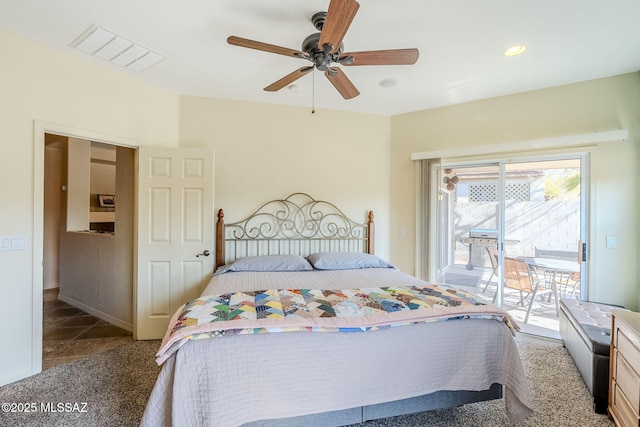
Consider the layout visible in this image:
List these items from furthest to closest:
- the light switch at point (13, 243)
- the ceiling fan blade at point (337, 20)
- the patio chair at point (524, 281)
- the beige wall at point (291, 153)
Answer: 1. the beige wall at point (291, 153)
2. the patio chair at point (524, 281)
3. the light switch at point (13, 243)
4. the ceiling fan blade at point (337, 20)

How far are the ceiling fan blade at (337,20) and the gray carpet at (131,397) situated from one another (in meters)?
2.39

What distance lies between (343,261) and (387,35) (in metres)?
2.21

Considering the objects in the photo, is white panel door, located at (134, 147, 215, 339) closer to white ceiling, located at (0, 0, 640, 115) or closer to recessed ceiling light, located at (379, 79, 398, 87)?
white ceiling, located at (0, 0, 640, 115)

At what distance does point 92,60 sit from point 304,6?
2164mm

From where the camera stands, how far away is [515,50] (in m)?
2.37

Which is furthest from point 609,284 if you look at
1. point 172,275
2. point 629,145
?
point 172,275

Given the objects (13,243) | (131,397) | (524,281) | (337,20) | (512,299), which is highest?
(337,20)

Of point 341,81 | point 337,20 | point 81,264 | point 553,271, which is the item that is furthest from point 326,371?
point 81,264

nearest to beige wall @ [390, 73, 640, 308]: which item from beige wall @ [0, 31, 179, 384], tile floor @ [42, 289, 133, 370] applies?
beige wall @ [0, 31, 179, 384]

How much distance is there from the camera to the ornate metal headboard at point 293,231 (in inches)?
138

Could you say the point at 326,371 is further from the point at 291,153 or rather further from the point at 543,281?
the point at 543,281

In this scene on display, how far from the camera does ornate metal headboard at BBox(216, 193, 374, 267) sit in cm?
349

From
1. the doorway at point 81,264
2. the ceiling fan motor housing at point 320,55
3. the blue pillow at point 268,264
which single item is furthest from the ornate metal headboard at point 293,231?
the ceiling fan motor housing at point 320,55

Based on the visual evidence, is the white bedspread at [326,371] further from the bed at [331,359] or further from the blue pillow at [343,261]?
the blue pillow at [343,261]
